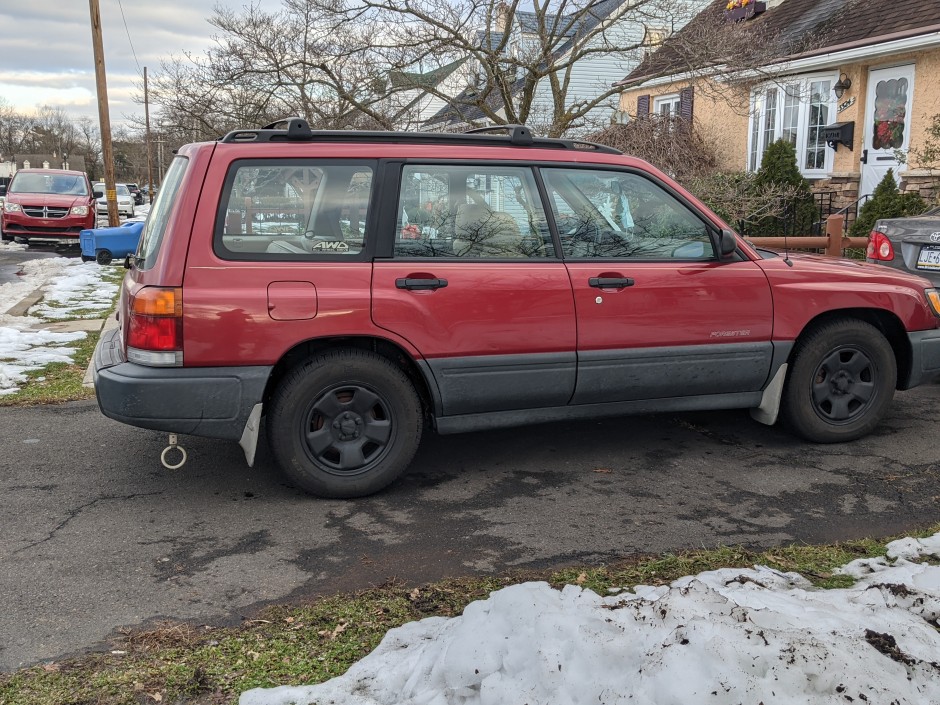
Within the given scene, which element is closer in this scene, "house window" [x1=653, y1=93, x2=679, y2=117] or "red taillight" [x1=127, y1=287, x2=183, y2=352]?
"red taillight" [x1=127, y1=287, x2=183, y2=352]

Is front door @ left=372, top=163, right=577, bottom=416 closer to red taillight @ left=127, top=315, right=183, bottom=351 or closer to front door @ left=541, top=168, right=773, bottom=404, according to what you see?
front door @ left=541, top=168, right=773, bottom=404

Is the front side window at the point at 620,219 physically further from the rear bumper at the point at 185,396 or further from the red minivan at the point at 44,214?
the red minivan at the point at 44,214

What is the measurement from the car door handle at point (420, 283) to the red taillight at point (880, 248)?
4.64 m

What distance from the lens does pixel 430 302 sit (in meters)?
4.27

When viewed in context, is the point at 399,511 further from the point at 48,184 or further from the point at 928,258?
the point at 48,184

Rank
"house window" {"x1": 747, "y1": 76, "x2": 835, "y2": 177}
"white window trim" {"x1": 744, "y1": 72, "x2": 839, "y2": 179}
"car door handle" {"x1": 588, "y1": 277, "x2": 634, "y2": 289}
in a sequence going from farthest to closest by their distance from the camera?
"house window" {"x1": 747, "y1": 76, "x2": 835, "y2": 177}
"white window trim" {"x1": 744, "y1": 72, "x2": 839, "y2": 179}
"car door handle" {"x1": 588, "y1": 277, "x2": 634, "y2": 289}

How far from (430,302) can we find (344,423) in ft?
2.46

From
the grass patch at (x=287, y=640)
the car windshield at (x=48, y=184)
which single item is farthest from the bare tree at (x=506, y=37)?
the car windshield at (x=48, y=184)

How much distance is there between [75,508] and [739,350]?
366 centimetres

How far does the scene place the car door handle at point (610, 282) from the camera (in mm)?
4531

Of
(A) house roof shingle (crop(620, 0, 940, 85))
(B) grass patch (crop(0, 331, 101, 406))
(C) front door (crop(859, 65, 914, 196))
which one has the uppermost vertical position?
(A) house roof shingle (crop(620, 0, 940, 85))

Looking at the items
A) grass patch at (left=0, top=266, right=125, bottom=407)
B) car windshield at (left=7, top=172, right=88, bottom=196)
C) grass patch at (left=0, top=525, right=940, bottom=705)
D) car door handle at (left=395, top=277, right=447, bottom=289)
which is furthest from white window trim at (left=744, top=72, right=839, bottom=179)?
car windshield at (left=7, top=172, right=88, bottom=196)

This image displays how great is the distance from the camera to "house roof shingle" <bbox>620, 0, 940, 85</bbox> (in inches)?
504

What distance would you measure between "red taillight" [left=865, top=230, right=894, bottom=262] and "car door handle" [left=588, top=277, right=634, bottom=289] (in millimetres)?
3687
